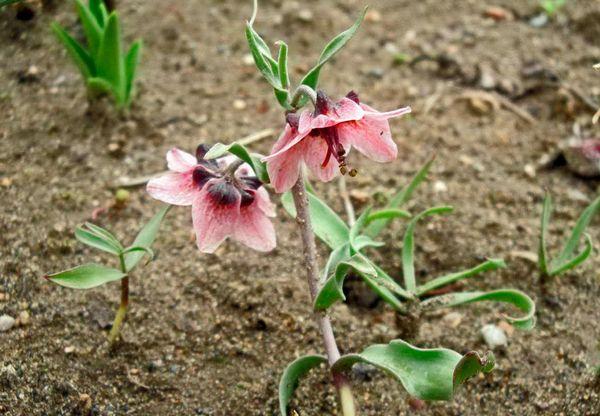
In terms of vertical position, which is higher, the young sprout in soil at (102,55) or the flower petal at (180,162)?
the flower petal at (180,162)

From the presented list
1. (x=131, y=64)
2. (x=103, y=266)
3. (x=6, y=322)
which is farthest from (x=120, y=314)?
(x=131, y=64)

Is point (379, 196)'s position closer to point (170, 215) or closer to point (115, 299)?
point (170, 215)

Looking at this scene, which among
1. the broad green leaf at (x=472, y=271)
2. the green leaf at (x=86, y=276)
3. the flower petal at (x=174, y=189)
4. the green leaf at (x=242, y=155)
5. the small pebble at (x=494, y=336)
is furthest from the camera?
the small pebble at (x=494, y=336)

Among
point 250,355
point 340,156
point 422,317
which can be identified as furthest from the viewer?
point 422,317

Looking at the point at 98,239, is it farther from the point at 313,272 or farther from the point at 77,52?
the point at 77,52

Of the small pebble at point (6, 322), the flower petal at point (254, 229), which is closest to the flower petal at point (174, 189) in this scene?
the flower petal at point (254, 229)

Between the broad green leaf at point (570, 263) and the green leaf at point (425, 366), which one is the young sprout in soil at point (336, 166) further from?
the broad green leaf at point (570, 263)

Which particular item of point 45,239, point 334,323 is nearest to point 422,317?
point 334,323
